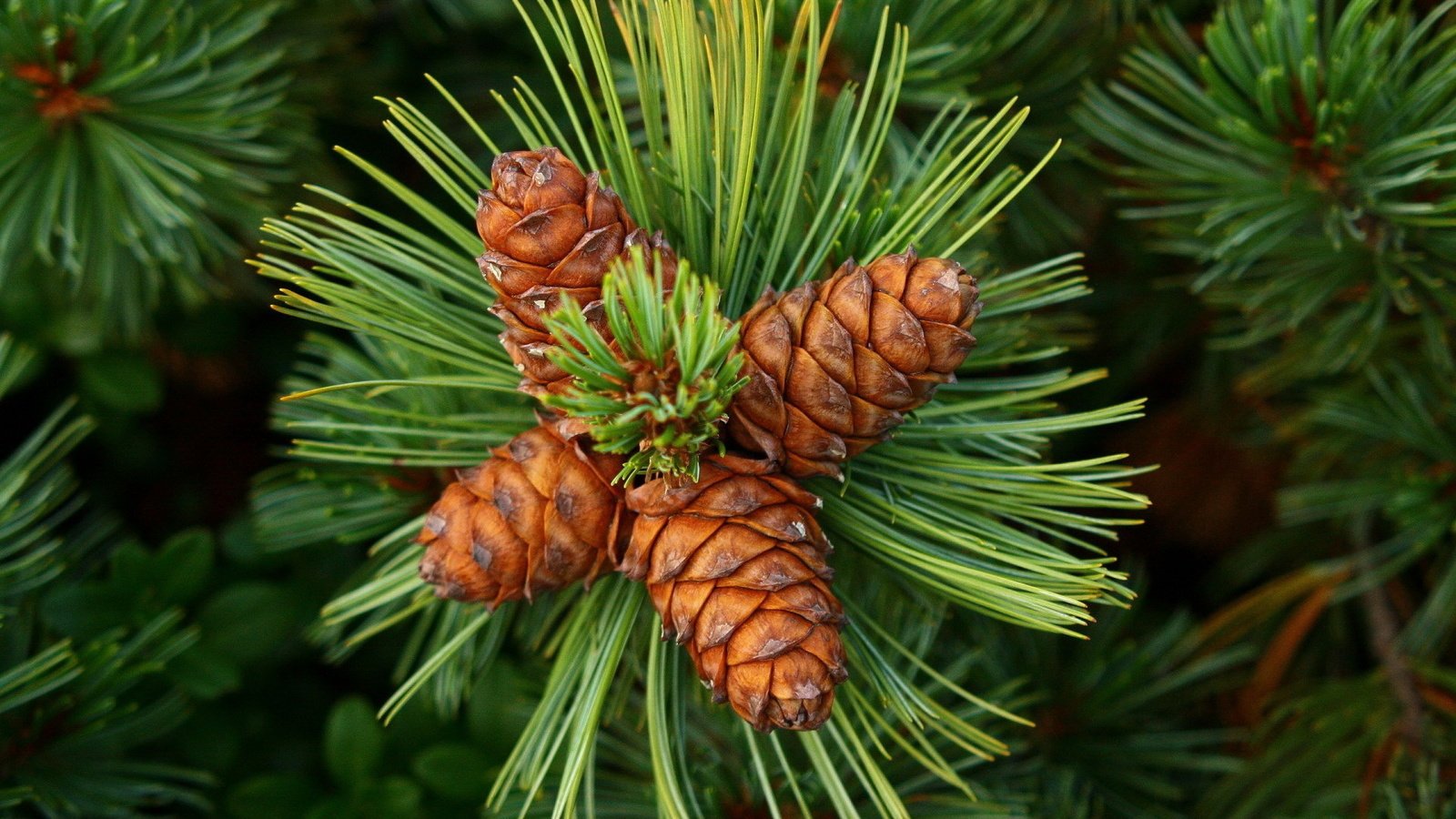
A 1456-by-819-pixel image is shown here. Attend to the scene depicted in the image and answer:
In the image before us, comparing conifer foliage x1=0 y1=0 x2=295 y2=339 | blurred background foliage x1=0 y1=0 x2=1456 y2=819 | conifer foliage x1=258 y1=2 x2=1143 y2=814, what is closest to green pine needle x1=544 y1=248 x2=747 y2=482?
conifer foliage x1=258 y1=2 x2=1143 y2=814

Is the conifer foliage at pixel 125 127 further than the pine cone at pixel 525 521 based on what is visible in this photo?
Yes

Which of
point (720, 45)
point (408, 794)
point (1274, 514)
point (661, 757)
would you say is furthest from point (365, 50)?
point (1274, 514)

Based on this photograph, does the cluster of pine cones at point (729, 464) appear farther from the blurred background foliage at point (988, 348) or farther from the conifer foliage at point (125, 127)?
the conifer foliage at point (125, 127)

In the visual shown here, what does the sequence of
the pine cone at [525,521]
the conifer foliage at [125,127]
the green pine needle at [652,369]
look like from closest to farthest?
the green pine needle at [652,369] → the pine cone at [525,521] → the conifer foliage at [125,127]

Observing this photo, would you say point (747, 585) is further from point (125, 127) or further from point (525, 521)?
point (125, 127)

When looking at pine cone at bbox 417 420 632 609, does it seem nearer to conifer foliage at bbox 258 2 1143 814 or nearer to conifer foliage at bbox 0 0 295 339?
conifer foliage at bbox 258 2 1143 814

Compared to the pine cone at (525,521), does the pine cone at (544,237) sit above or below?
above

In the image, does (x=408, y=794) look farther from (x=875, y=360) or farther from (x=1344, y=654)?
(x=1344, y=654)

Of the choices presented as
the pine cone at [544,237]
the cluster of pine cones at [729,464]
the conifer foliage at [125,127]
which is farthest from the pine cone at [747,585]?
the conifer foliage at [125,127]
